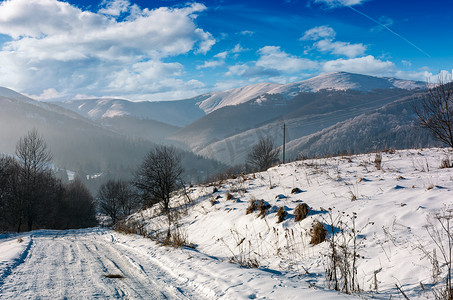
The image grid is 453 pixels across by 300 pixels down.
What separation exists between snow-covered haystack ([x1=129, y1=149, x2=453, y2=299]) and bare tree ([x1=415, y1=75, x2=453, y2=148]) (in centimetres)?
156

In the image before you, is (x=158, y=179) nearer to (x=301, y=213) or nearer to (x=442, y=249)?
(x=301, y=213)

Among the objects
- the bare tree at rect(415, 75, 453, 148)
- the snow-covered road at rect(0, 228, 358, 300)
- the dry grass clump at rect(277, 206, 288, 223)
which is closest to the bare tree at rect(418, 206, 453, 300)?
the snow-covered road at rect(0, 228, 358, 300)

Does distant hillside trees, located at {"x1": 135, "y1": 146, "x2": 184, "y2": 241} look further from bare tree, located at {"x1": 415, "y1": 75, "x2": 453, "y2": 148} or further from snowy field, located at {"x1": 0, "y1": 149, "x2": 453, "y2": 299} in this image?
bare tree, located at {"x1": 415, "y1": 75, "x2": 453, "y2": 148}

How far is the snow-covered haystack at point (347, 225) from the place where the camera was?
4082mm

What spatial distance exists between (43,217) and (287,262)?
1768 inches

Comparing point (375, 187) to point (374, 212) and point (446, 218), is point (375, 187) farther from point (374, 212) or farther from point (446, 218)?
point (446, 218)

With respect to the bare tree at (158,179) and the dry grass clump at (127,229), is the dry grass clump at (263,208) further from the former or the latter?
the bare tree at (158,179)

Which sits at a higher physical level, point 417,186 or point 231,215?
point 417,186

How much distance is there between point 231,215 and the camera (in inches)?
406

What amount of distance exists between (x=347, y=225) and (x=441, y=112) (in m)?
7.57

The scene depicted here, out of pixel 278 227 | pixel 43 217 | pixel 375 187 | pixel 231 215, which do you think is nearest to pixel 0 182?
pixel 43 217

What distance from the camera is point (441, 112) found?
10164 mm

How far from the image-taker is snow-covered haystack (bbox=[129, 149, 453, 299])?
408 centimetres

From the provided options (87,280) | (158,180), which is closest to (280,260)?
(87,280)
